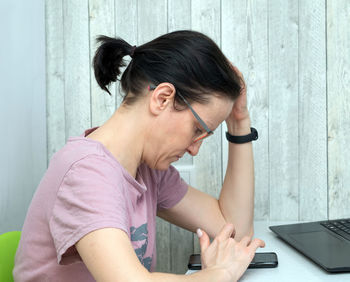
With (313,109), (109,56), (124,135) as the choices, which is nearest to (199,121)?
(124,135)

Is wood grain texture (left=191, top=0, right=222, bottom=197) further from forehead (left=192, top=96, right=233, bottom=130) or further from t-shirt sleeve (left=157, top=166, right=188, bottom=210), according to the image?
forehead (left=192, top=96, right=233, bottom=130)

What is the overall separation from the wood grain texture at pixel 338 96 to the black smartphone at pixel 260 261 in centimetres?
62

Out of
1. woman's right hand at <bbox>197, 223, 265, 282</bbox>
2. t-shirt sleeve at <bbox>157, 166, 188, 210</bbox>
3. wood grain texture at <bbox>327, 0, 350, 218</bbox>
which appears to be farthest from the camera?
wood grain texture at <bbox>327, 0, 350, 218</bbox>

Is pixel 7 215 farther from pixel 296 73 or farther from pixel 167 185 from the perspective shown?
pixel 296 73

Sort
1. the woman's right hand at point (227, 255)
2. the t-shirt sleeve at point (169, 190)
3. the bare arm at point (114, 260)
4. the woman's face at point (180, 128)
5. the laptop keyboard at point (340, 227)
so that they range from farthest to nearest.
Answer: the t-shirt sleeve at point (169, 190) < the laptop keyboard at point (340, 227) < the woman's face at point (180, 128) < the woman's right hand at point (227, 255) < the bare arm at point (114, 260)

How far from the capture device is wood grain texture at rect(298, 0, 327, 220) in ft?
4.95

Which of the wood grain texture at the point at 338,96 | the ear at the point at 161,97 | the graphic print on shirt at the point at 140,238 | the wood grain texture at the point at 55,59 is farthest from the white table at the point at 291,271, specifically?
the wood grain texture at the point at 55,59

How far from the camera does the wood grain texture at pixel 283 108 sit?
1515 mm

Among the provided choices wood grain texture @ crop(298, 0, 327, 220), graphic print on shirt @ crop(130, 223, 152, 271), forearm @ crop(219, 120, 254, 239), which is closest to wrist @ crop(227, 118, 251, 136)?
forearm @ crop(219, 120, 254, 239)

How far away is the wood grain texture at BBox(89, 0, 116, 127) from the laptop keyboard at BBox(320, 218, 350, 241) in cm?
85

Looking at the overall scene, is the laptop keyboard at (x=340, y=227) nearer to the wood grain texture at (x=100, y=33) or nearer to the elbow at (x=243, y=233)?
the elbow at (x=243, y=233)

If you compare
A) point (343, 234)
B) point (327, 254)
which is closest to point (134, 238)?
point (327, 254)

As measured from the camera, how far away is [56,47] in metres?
1.57

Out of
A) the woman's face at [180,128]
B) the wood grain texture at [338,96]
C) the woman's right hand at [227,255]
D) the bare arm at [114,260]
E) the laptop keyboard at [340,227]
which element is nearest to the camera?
the bare arm at [114,260]
